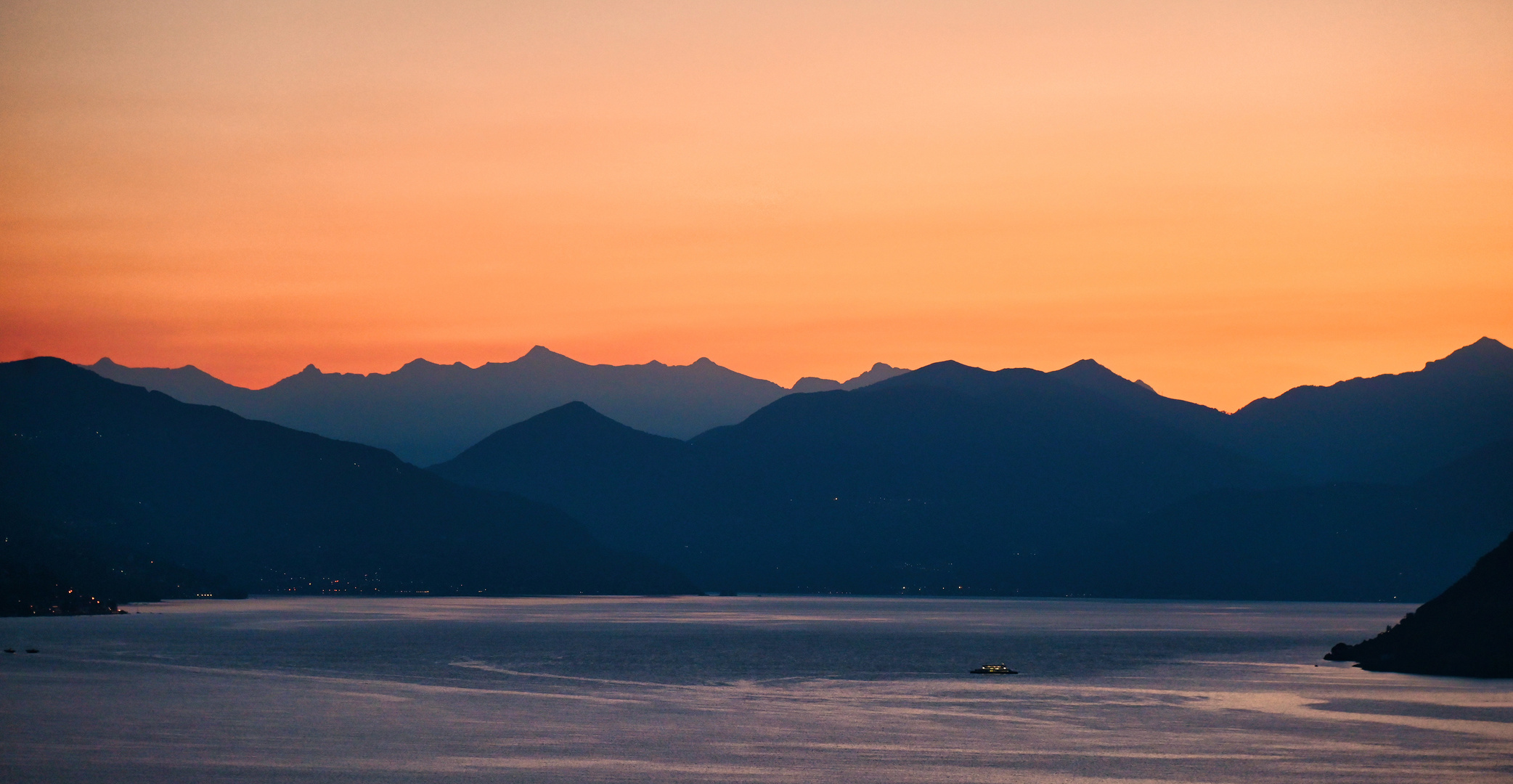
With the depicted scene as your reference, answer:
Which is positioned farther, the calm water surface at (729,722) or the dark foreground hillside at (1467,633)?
the dark foreground hillside at (1467,633)

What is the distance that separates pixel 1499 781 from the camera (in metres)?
75.8

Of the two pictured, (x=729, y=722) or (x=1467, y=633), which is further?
(x=1467, y=633)

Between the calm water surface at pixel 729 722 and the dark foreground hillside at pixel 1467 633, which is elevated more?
the dark foreground hillside at pixel 1467 633

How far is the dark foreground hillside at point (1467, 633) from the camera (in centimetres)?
13650

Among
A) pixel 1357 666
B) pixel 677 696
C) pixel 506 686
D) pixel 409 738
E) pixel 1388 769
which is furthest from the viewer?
pixel 1357 666

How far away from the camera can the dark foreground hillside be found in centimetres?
13650

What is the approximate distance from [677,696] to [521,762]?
43828 millimetres

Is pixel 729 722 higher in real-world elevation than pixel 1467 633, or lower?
lower

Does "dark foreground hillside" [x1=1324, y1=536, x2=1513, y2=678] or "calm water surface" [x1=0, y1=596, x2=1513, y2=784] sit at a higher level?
"dark foreground hillside" [x1=1324, y1=536, x2=1513, y2=678]

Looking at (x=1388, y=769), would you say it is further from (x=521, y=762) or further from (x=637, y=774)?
(x=521, y=762)

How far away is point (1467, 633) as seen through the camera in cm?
14212

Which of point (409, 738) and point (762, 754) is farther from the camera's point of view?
point (409, 738)

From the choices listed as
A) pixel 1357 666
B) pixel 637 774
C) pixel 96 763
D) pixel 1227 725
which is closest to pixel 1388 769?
pixel 1227 725

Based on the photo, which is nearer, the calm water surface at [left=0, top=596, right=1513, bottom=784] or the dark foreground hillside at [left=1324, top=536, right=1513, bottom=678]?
the calm water surface at [left=0, top=596, right=1513, bottom=784]
